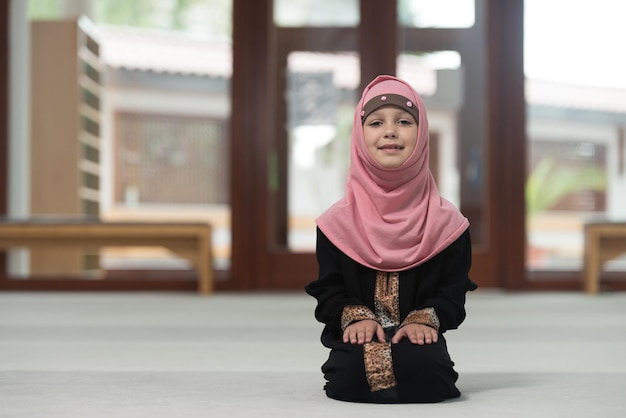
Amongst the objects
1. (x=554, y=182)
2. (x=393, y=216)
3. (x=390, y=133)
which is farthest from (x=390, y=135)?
(x=554, y=182)

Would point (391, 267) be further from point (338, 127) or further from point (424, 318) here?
point (338, 127)

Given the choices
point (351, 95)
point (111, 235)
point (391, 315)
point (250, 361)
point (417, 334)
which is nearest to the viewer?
point (417, 334)

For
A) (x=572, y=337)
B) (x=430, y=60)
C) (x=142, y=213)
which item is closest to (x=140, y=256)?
(x=142, y=213)

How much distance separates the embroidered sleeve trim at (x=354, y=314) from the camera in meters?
1.98

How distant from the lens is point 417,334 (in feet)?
6.36

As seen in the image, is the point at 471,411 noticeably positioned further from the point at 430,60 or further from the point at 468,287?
the point at 430,60

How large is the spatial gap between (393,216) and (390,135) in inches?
6.9

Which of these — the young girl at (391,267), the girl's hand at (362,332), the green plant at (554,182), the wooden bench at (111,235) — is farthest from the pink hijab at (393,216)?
the green plant at (554,182)

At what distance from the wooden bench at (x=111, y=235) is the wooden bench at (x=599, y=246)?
224cm

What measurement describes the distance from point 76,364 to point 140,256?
3.36 metres

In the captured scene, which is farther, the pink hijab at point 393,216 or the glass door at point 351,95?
the glass door at point 351,95

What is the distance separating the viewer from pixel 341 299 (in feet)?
6.57

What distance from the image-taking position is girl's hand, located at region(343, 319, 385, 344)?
6.38 feet

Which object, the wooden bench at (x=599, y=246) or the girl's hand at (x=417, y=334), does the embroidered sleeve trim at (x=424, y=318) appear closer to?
the girl's hand at (x=417, y=334)
